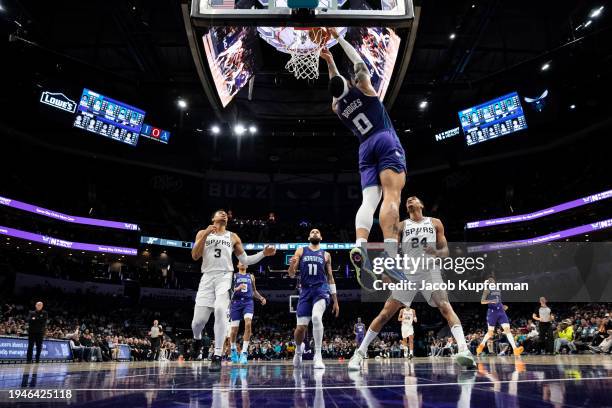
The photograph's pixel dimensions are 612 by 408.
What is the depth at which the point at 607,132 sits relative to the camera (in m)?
24.2

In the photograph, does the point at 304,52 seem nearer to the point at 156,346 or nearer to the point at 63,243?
the point at 156,346

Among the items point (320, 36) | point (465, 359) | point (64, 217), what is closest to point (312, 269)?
point (465, 359)

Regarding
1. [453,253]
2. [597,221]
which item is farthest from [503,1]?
[453,253]

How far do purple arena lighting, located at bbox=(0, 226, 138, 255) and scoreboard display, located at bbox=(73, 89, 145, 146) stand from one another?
21.7 feet

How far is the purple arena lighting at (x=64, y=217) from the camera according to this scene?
79.0 feet

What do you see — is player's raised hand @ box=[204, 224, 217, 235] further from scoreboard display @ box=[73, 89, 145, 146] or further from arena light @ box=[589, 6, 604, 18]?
scoreboard display @ box=[73, 89, 145, 146]

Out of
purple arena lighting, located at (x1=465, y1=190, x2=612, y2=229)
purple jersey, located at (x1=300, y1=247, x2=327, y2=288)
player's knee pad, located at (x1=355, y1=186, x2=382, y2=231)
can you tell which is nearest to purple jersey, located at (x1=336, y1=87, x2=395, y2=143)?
player's knee pad, located at (x1=355, y1=186, x2=382, y2=231)

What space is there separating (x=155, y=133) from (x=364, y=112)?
1070 inches

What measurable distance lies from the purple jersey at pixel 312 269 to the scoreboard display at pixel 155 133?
2400 centimetres

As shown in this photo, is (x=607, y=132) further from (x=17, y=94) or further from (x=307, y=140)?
(x=17, y=94)

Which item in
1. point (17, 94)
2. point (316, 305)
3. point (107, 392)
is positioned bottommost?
point (107, 392)

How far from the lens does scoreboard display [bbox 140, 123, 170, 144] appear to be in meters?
28.8

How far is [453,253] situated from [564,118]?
1148 cm

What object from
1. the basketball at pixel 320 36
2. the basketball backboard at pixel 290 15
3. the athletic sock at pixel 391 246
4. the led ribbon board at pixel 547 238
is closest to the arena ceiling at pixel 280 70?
the led ribbon board at pixel 547 238
